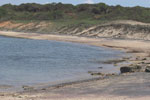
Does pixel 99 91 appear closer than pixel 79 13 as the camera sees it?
Yes

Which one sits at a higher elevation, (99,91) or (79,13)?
(79,13)

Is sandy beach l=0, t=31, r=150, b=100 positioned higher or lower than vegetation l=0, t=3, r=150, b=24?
lower

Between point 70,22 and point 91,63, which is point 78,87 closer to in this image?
point 91,63

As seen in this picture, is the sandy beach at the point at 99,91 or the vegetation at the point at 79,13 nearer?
the sandy beach at the point at 99,91

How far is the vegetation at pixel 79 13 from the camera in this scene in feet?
292

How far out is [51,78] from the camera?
85.9ft

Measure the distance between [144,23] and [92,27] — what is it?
10.1 metres

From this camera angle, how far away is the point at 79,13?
350ft

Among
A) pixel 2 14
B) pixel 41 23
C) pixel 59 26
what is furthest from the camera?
pixel 2 14

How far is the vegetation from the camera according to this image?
292 feet

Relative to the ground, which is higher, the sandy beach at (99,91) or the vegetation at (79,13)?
the vegetation at (79,13)

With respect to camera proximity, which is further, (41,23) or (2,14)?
(2,14)

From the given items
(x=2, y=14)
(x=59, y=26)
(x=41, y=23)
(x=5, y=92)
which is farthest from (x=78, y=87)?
(x=2, y=14)

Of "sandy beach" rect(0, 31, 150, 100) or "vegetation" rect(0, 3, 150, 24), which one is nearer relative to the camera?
"sandy beach" rect(0, 31, 150, 100)
